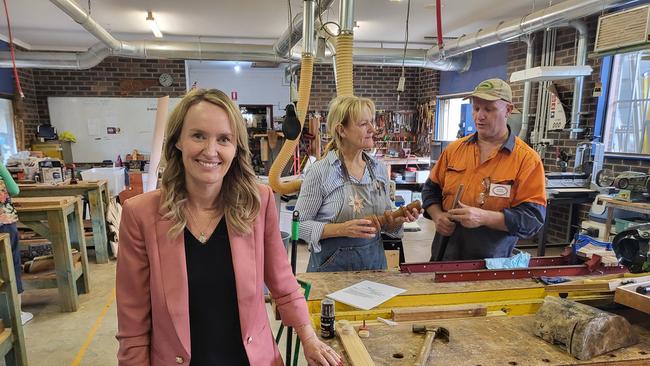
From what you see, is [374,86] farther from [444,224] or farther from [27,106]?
[444,224]

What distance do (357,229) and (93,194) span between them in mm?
3354

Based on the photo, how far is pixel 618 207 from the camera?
334cm

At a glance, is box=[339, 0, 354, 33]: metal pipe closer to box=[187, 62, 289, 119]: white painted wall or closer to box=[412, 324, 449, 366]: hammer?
box=[412, 324, 449, 366]: hammer

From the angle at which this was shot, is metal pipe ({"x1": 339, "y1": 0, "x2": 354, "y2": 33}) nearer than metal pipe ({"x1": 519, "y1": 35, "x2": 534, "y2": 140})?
Yes

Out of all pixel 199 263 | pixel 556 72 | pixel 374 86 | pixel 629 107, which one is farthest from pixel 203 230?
pixel 374 86

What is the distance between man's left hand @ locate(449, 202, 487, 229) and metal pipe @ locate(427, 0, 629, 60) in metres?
3.01

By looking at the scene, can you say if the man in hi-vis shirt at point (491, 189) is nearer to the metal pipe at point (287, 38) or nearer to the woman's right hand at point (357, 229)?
the woman's right hand at point (357, 229)

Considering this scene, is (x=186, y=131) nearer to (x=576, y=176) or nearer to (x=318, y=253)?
(x=318, y=253)

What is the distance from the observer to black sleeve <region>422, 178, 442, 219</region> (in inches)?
75.7

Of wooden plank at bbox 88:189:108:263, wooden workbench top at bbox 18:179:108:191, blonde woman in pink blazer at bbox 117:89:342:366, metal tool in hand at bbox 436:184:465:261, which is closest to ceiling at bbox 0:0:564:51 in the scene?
wooden workbench top at bbox 18:179:108:191

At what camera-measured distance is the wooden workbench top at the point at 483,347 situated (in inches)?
40.3

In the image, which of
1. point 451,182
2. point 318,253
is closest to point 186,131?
point 318,253

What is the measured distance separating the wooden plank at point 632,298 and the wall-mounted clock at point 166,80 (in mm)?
7357

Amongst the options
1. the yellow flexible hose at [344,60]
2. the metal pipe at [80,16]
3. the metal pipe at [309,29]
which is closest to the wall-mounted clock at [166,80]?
the metal pipe at [80,16]
